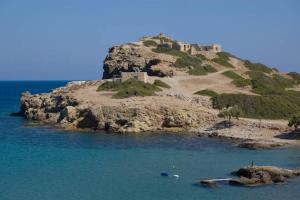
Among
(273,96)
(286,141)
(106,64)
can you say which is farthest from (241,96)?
(106,64)

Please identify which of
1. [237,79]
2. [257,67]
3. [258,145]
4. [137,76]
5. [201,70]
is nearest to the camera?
[258,145]

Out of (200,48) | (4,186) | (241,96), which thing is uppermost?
(200,48)

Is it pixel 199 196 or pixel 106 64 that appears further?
pixel 106 64

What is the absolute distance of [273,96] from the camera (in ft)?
236

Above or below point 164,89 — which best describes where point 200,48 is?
above

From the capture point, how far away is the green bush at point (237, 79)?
79.8 metres

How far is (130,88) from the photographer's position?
237ft

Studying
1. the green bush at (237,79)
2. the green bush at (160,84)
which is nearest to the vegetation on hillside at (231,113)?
the green bush at (160,84)

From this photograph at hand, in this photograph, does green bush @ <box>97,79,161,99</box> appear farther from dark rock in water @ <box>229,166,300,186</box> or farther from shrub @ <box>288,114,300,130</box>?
dark rock in water @ <box>229,166,300,186</box>

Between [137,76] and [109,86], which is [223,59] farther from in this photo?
[109,86]

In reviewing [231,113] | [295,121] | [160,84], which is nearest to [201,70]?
[160,84]

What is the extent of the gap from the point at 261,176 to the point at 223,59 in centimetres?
6146

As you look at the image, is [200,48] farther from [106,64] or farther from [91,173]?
[91,173]

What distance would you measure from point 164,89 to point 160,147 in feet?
83.1
